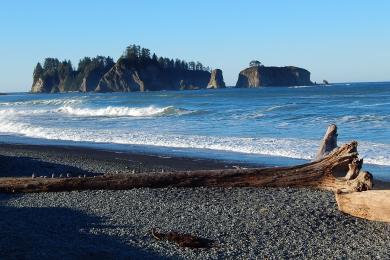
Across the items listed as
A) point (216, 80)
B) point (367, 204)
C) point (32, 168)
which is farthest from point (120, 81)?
point (367, 204)

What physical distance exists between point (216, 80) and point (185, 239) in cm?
13935

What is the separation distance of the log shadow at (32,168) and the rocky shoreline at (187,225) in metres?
2.59

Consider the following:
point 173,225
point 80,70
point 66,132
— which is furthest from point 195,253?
point 80,70

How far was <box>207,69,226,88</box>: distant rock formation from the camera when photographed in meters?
145

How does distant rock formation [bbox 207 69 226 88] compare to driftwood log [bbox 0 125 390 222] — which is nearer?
driftwood log [bbox 0 125 390 222]

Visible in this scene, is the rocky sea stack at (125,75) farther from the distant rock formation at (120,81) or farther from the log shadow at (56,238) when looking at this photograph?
the log shadow at (56,238)

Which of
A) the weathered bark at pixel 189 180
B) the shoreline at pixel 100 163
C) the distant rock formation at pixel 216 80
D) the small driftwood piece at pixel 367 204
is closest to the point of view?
the small driftwood piece at pixel 367 204

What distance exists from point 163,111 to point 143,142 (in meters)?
20.0

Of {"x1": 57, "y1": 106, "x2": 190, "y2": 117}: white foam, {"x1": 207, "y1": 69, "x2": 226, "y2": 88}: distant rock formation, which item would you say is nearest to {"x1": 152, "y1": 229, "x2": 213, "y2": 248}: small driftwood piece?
{"x1": 57, "y1": 106, "x2": 190, "y2": 117}: white foam

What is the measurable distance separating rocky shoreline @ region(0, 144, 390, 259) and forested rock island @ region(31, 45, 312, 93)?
405 ft

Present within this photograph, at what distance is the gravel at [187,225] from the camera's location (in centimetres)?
605

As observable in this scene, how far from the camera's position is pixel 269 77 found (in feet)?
467

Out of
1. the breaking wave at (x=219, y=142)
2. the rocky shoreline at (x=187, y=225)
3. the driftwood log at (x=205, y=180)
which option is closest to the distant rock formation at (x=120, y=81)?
the breaking wave at (x=219, y=142)

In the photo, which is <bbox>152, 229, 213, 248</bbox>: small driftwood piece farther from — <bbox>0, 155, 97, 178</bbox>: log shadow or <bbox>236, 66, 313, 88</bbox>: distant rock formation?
<bbox>236, 66, 313, 88</bbox>: distant rock formation
